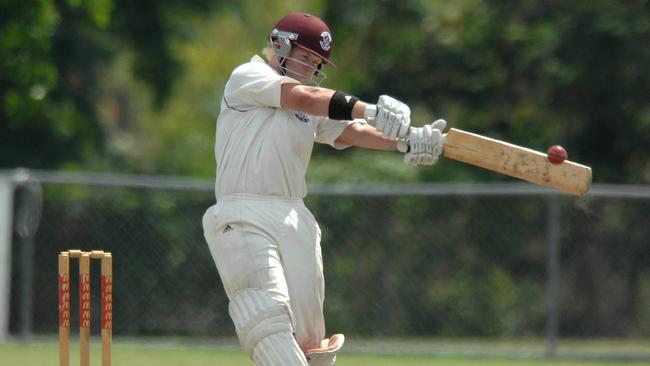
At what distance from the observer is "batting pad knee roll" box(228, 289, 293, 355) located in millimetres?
5316

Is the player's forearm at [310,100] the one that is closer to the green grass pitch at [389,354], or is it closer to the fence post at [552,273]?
the green grass pitch at [389,354]

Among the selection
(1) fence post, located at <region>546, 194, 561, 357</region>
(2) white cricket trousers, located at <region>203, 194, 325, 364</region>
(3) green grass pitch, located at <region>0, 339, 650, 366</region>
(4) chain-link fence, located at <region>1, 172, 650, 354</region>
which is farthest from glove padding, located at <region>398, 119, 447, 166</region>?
(4) chain-link fence, located at <region>1, 172, 650, 354</region>

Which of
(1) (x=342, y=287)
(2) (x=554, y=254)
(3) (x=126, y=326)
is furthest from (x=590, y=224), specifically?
(3) (x=126, y=326)

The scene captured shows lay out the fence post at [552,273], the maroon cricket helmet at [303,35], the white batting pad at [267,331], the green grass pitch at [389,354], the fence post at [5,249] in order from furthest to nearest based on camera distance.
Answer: the fence post at [5,249], the fence post at [552,273], the green grass pitch at [389,354], the maroon cricket helmet at [303,35], the white batting pad at [267,331]

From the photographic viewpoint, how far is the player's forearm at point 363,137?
235 inches

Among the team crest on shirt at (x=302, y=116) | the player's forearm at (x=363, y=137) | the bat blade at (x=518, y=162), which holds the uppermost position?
the team crest on shirt at (x=302, y=116)

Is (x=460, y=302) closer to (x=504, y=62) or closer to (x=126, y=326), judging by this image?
(x=126, y=326)

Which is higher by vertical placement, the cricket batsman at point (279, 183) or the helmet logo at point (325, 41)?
the helmet logo at point (325, 41)

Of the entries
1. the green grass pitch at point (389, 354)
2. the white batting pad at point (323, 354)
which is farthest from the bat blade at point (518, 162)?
the green grass pitch at point (389, 354)

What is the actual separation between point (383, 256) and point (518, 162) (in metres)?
6.23

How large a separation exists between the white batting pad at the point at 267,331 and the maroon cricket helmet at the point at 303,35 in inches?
40.6

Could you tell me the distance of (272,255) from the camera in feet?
17.9

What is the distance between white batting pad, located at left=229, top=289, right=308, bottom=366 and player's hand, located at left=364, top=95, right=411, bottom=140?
2.66 ft

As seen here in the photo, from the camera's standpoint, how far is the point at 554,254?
425 inches
